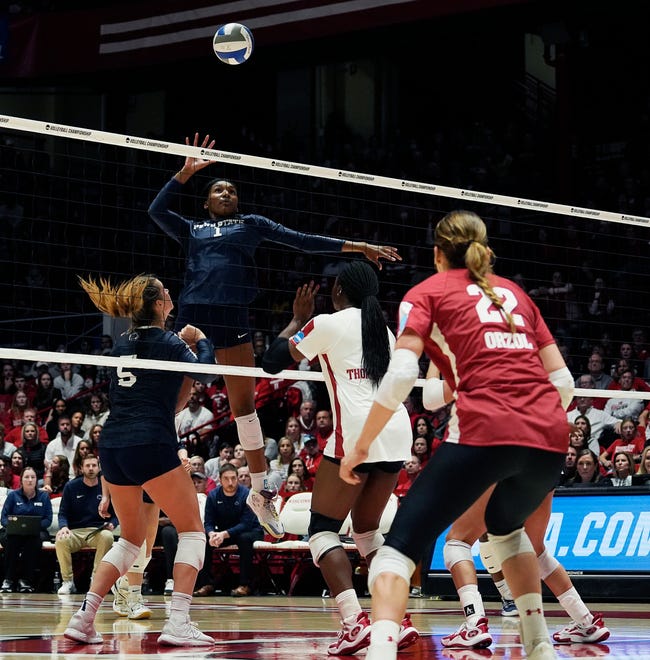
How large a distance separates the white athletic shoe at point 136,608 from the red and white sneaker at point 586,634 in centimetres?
319

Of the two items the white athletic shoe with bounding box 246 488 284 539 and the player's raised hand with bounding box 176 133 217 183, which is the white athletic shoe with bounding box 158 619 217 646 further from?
the player's raised hand with bounding box 176 133 217 183

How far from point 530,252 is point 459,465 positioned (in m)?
15.3

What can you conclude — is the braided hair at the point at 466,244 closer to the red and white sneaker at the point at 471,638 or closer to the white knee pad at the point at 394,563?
the white knee pad at the point at 394,563

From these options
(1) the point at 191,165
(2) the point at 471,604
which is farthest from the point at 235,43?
(2) the point at 471,604

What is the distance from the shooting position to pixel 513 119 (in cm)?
2448

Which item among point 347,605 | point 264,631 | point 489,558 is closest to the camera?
point 347,605

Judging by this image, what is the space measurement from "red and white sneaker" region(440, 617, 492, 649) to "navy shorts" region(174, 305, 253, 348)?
2944mm

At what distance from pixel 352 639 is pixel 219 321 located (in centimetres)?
316

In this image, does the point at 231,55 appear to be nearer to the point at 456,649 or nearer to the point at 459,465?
the point at 456,649

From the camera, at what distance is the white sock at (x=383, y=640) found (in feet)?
13.7

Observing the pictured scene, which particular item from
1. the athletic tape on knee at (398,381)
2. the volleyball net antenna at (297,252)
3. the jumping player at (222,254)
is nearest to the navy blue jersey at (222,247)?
the jumping player at (222,254)

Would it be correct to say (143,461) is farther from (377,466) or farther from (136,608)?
(136,608)

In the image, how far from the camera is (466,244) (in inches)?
187

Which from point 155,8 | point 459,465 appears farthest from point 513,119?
point 459,465
